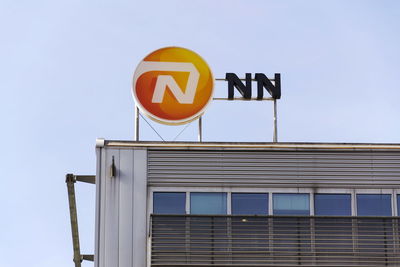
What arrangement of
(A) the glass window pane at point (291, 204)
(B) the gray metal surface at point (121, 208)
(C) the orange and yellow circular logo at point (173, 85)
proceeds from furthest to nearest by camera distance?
(C) the orange and yellow circular logo at point (173, 85)
(A) the glass window pane at point (291, 204)
(B) the gray metal surface at point (121, 208)

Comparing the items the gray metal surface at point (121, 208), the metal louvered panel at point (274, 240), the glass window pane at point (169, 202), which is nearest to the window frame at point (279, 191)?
the glass window pane at point (169, 202)

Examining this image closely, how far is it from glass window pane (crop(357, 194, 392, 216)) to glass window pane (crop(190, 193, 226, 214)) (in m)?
5.03

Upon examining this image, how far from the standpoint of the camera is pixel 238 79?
50.7 metres

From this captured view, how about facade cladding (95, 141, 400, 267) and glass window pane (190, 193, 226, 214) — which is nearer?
facade cladding (95, 141, 400, 267)

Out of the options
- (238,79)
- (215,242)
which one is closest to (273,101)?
(238,79)

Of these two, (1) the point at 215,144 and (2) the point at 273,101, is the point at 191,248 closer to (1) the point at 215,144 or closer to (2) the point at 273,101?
(1) the point at 215,144

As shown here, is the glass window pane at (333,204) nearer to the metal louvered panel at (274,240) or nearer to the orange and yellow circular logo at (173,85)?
the metal louvered panel at (274,240)

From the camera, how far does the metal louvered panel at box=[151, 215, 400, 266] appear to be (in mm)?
44438

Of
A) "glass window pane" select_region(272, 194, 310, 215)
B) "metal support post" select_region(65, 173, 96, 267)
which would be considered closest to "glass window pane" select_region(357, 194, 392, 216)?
"glass window pane" select_region(272, 194, 310, 215)

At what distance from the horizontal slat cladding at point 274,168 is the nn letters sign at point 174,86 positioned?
247 centimetres

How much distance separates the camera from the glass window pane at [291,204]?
46531mm

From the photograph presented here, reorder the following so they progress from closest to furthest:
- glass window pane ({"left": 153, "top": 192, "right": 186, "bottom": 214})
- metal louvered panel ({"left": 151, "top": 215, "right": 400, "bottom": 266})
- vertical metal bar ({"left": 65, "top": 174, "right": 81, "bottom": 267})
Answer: metal louvered panel ({"left": 151, "top": 215, "right": 400, "bottom": 266}), glass window pane ({"left": 153, "top": 192, "right": 186, "bottom": 214}), vertical metal bar ({"left": 65, "top": 174, "right": 81, "bottom": 267})

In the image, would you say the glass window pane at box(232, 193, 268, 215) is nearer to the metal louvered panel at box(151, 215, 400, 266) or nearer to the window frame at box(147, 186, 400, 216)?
the window frame at box(147, 186, 400, 216)

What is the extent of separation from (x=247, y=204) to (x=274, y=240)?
2.18 metres
